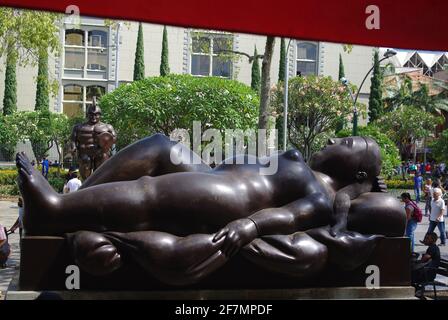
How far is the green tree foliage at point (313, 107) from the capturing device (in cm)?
3034

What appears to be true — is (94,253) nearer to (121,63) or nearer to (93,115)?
(93,115)

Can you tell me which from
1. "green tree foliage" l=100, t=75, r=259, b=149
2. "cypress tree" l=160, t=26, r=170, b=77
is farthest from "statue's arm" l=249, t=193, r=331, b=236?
"cypress tree" l=160, t=26, r=170, b=77

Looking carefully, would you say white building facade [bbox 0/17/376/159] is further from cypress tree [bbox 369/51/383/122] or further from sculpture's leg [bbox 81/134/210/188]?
sculpture's leg [bbox 81/134/210/188]

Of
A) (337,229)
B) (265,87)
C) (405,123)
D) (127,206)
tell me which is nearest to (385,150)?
(265,87)

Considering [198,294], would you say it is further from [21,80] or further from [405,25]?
[21,80]

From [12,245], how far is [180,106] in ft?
29.5

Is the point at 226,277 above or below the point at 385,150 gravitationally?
below

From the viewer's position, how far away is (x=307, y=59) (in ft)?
148

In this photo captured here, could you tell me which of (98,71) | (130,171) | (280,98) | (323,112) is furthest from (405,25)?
(98,71)

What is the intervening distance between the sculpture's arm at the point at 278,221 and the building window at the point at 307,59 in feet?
134

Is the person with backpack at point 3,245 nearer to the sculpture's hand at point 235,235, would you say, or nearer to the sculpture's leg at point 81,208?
the sculpture's leg at point 81,208

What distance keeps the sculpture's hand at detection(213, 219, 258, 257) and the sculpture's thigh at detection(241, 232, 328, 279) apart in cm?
6

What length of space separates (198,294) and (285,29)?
198 cm
